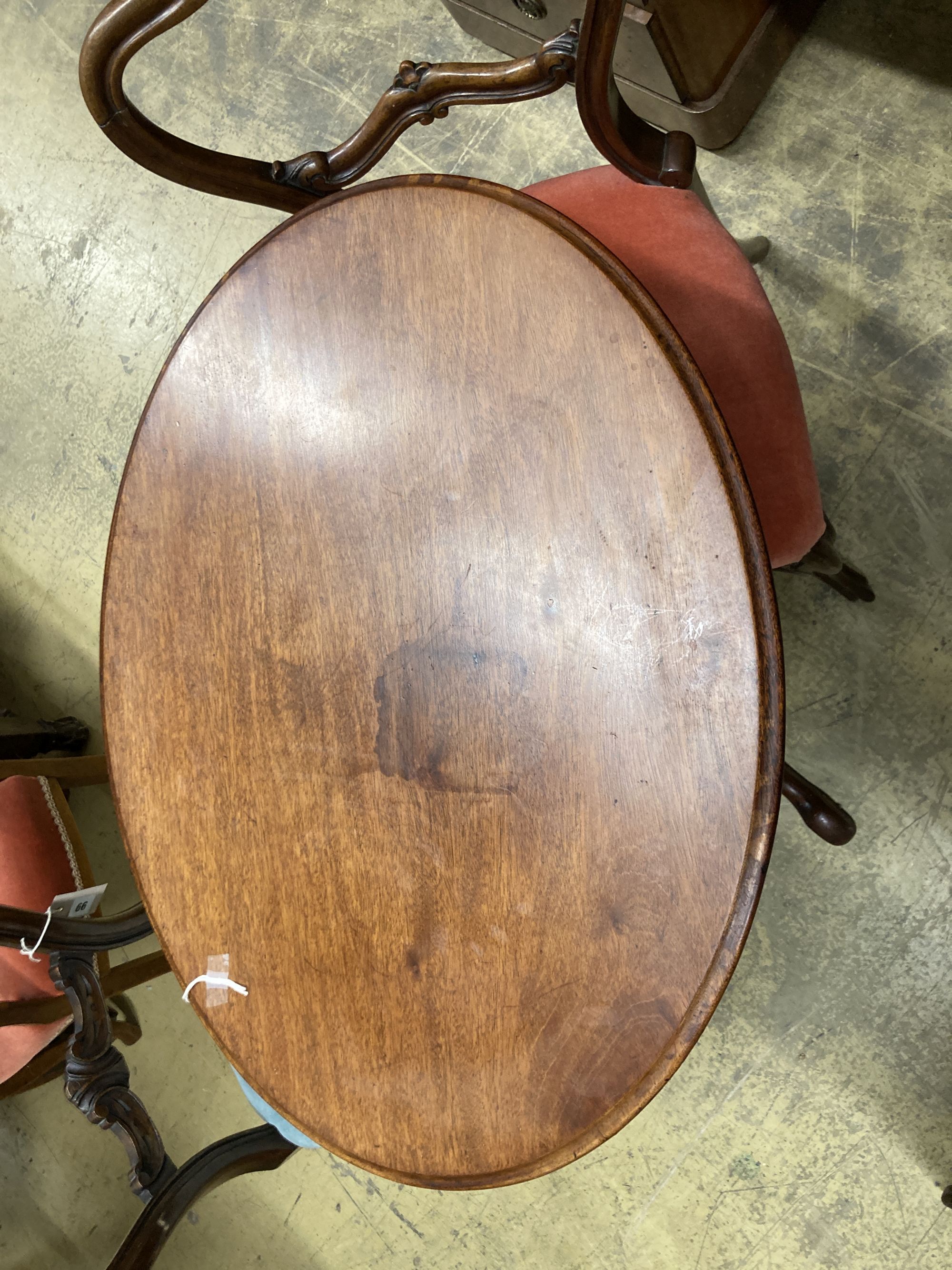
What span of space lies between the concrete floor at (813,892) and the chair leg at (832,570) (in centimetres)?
6

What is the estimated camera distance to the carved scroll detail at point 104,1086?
3.92 ft

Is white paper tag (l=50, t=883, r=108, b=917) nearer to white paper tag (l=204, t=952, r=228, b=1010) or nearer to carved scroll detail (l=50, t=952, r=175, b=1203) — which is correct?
carved scroll detail (l=50, t=952, r=175, b=1203)

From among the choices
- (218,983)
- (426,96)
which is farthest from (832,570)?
(218,983)

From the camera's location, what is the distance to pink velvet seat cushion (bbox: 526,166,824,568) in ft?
3.77

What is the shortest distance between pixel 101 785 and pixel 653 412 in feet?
5.73

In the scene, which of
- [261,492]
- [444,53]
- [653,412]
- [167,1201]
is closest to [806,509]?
[653,412]

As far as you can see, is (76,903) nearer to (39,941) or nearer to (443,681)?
(39,941)

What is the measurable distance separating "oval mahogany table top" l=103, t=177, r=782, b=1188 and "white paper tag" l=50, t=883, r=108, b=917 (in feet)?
0.66

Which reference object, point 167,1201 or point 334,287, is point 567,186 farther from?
point 167,1201

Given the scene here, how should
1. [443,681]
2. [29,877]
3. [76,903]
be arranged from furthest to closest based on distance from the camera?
[29,877]
[76,903]
[443,681]

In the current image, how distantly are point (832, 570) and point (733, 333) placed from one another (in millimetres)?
405

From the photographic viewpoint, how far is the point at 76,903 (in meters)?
1.29

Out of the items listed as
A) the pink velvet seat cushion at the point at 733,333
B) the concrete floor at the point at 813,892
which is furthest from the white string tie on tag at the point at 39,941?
the pink velvet seat cushion at the point at 733,333

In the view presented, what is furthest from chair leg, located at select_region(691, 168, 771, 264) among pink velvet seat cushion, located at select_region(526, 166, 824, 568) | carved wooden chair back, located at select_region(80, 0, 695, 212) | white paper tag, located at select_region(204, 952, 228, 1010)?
white paper tag, located at select_region(204, 952, 228, 1010)
